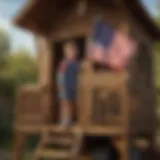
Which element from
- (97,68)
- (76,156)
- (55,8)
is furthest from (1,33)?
(76,156)

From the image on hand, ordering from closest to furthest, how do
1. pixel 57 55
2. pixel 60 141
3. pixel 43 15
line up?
pixel 60 141 < pixel 43 15 < pixel 57 55

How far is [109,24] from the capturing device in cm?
597

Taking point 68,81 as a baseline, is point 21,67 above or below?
above

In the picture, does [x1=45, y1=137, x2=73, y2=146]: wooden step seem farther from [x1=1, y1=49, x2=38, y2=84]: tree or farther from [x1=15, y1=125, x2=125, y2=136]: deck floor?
[x1=1, y1=49, x2=38, y2=84]: tree

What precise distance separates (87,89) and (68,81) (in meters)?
0.58

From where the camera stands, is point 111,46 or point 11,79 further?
point 11,79

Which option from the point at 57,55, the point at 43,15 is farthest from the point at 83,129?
the point at 43,15

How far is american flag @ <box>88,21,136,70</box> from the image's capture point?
5680 mm

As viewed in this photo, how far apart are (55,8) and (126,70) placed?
5.70ft

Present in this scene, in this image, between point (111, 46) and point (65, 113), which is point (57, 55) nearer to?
point (65, 113)

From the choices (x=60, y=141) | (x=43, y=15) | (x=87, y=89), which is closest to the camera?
(x=87, y=89)

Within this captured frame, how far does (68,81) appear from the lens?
20.5 ft

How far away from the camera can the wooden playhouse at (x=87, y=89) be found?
5605mm

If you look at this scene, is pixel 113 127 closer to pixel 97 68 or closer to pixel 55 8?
pixel 97 68
